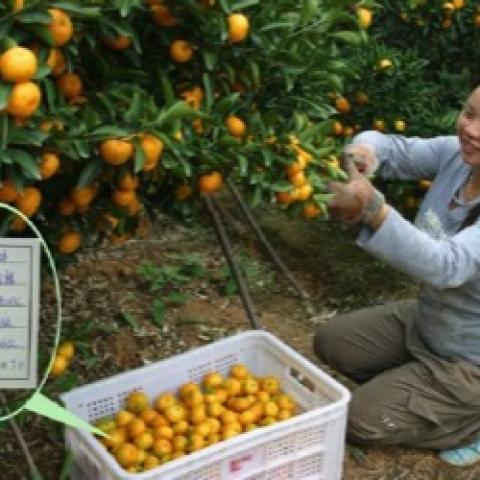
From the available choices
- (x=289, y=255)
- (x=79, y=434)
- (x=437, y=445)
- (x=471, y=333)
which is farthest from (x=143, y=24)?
(x=289, y=255)

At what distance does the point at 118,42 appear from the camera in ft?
7.31

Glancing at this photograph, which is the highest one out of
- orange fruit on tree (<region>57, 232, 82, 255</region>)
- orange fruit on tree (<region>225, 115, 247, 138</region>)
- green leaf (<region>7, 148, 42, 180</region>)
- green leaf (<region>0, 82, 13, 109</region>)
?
green leaf (<region>0, 82, 13, 109</region>)

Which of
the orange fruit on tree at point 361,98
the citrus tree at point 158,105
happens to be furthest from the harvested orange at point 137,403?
the orange fruit on tree at point 361,98

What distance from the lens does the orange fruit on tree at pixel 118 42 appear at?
221cm

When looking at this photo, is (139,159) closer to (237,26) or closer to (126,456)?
(237,26)

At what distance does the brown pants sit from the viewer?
3176 millimetres

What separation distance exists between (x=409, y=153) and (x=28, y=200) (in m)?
1.79

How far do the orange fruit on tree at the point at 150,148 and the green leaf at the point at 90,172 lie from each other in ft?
0.37

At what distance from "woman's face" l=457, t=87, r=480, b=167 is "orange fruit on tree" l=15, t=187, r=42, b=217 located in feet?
4.82

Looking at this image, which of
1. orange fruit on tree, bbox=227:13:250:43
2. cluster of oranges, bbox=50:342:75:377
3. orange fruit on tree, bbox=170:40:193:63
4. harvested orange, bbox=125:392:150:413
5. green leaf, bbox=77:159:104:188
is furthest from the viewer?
harvested orange, bbox=125:392:150:413

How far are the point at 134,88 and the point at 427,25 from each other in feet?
9.48

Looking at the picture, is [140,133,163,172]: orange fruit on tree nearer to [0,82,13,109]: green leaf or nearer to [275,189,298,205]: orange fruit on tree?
[0,82,13,109]: green leaf

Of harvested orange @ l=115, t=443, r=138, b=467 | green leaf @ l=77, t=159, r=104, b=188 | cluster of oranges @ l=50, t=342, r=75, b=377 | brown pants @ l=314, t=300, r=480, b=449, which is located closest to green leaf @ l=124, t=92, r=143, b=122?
green leaf @ l=77, t=159, r=104, b=188

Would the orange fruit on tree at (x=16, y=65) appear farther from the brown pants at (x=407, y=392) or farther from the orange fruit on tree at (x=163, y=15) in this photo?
the brown pants at (x=407, y=392)
